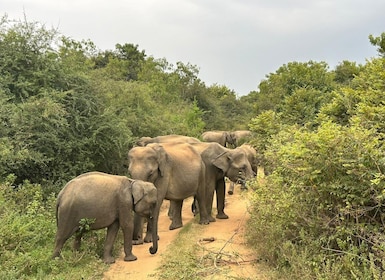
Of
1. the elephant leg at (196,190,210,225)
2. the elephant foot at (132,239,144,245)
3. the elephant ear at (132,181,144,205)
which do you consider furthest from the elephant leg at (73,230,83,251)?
the elephant leg at (196,190,210,225)

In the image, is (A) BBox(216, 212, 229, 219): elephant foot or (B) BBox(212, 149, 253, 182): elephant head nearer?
(B) BBox(212, 149, 253, 182): elephant head

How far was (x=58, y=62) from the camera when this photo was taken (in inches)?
516

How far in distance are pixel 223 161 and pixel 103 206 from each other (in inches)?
161

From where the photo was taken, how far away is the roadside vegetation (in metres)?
5.46

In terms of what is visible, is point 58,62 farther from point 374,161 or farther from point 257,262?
point 374,161

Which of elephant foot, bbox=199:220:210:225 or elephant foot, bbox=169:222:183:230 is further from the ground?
elephant foot, bbox=199:220:210:225

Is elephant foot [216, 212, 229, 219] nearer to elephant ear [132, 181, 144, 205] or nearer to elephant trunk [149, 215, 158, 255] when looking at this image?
elephant trunk [149, 215, 158, 255]

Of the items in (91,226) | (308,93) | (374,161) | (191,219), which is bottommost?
(191,219)

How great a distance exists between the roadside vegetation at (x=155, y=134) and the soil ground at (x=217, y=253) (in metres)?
0.28

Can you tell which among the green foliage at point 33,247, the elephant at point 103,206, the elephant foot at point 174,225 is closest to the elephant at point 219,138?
the elephant foot at point 174,225

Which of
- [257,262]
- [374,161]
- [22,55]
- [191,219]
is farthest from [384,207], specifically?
[22,55]

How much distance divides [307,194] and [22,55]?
9.57 meters

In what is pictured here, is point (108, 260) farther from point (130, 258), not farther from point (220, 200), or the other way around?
point (220, 200)

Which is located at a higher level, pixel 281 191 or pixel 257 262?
pixel 281 191
